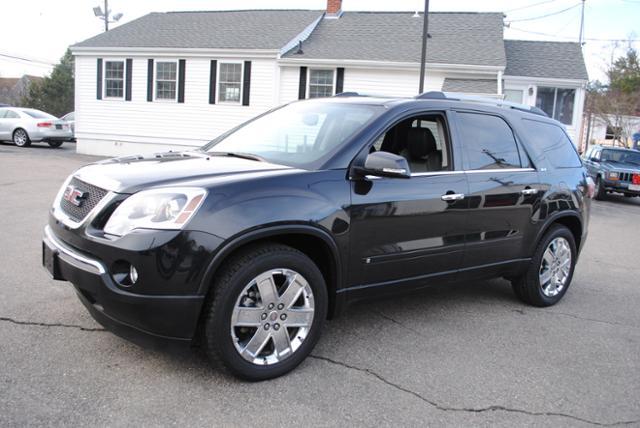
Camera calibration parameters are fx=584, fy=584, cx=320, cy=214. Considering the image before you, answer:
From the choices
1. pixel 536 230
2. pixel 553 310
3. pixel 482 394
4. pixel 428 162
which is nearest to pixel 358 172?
pixel 428 162

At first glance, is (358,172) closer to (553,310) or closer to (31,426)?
(31,426)

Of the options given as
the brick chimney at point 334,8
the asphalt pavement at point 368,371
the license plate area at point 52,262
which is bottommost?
the asphalt pavement at point 368,371

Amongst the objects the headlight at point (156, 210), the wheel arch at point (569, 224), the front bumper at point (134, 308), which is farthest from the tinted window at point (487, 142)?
the front bumper at point (134, 308)

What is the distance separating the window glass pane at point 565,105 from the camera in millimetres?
20141

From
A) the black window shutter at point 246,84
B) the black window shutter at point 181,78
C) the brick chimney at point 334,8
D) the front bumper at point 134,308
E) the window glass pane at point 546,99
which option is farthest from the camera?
the brick chimney at point 334,8

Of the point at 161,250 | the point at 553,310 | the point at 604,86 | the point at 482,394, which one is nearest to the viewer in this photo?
the point at 161,250

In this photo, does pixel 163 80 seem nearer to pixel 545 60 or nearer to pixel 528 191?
pixel 545 60

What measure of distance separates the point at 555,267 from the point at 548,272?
0.12 m

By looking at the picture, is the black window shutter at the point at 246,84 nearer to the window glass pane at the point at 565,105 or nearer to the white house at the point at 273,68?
the white house at the point at 273,68

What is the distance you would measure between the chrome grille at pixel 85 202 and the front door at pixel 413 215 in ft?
5.11

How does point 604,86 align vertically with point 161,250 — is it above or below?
above

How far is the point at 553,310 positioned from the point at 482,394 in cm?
221

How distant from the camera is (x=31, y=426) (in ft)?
9.39

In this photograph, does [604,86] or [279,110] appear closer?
[279,110]
